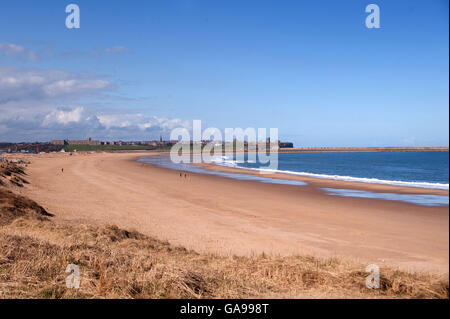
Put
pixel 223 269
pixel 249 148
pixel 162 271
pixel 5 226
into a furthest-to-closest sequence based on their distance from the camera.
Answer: pixel 249 148 → pixel 5 226 → pixel 223 269 → pixel 162 271

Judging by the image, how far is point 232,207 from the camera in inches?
814

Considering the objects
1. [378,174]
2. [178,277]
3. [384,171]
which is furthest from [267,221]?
[384,171]

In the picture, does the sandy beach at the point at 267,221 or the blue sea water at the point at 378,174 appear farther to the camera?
the blue sea water at the point at 378,174

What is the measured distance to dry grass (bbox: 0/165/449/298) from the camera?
523 cm

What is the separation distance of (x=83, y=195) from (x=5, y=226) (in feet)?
42.2

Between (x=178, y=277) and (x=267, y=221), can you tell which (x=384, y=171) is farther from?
(x=178, y=277)

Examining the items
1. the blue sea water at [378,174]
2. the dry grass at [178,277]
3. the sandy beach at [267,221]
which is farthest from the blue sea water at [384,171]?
the sandy beach at [267,221]

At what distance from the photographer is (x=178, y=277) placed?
5.61 meters

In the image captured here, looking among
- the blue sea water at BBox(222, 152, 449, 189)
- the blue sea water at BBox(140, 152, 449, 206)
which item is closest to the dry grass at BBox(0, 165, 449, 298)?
the blue sea water at BBox(140, 152, 449, 206)

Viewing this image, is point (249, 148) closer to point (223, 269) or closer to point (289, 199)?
point (289, 199)

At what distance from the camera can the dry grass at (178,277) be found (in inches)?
206

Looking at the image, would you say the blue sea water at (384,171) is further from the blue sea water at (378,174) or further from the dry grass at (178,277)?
the dry grass at (178,277)
